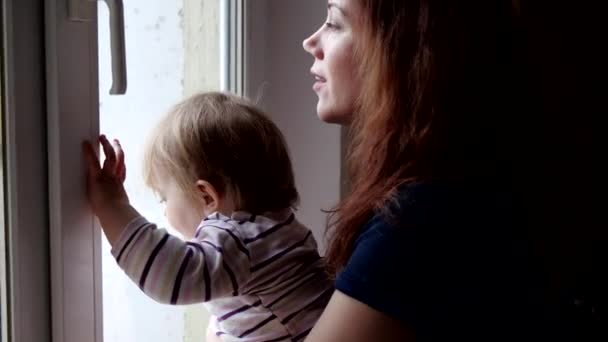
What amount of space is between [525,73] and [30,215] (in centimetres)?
53

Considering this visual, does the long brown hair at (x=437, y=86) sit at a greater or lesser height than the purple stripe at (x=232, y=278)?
greater

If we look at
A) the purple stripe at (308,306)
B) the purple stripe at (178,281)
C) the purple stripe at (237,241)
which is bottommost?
the purple stripe at (308,306)

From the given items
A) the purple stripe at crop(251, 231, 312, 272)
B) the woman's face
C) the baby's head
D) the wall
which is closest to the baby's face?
the baby's head

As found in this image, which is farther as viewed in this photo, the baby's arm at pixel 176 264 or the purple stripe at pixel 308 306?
the purple stripe at pixel 308 306

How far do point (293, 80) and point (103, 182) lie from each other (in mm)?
561

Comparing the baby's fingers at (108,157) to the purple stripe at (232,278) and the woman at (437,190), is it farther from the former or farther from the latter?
the woman at (437,190)

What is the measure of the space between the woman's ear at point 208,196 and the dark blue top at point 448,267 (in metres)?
0.26

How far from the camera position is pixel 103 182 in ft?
2.84

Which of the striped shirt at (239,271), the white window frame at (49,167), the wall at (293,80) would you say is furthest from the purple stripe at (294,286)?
the wall at (293,80)

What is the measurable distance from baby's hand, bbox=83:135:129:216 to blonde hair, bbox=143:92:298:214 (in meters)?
0.11

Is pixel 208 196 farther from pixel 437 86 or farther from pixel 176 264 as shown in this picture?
pixel 437 86

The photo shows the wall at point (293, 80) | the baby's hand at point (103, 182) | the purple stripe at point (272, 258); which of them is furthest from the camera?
the wall at point (293, 80)

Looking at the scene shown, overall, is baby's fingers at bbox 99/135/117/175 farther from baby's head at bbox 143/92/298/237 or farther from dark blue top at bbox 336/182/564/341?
dark blue top at bbox 336/182/564/341

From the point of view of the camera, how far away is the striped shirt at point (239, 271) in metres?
0.88
